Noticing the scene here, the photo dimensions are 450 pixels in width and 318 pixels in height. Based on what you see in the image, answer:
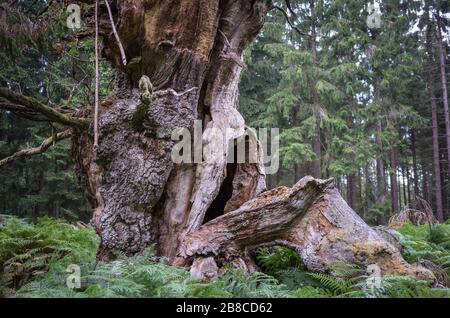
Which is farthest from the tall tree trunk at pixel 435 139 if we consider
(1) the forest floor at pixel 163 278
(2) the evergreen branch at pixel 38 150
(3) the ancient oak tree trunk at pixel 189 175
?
(2) the evergreen branch at pixel 38 150

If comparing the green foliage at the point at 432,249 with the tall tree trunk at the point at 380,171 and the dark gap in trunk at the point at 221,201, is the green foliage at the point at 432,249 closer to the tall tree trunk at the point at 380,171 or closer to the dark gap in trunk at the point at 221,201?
the dark gap in trunk at the point at 221,201

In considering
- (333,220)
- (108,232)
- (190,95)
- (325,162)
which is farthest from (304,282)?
(325,162)

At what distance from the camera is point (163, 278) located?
3.62m

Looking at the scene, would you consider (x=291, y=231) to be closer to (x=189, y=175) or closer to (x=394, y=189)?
(x=189, y=175)

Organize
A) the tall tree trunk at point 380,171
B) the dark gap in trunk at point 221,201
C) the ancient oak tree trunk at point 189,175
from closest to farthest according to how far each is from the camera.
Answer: the ancient oak tree trunk at point 189,175 < the dark gap in trunk at point 221,201 < the tall tree trunk at point 380,171

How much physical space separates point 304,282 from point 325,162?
15.6m

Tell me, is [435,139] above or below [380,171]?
above

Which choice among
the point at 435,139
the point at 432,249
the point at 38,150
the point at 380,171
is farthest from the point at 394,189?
the point at 38,150

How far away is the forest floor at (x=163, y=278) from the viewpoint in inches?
134

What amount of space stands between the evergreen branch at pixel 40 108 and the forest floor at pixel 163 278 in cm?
163

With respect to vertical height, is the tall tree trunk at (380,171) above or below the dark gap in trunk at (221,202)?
above

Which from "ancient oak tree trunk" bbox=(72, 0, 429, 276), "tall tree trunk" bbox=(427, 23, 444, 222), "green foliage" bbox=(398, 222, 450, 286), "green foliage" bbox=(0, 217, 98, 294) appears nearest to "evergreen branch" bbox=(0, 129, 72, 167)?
"ancient oak tree trunk" bbox=(72, 0, 429, 276)

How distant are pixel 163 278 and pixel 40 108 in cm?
253

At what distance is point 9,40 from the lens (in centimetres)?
522
